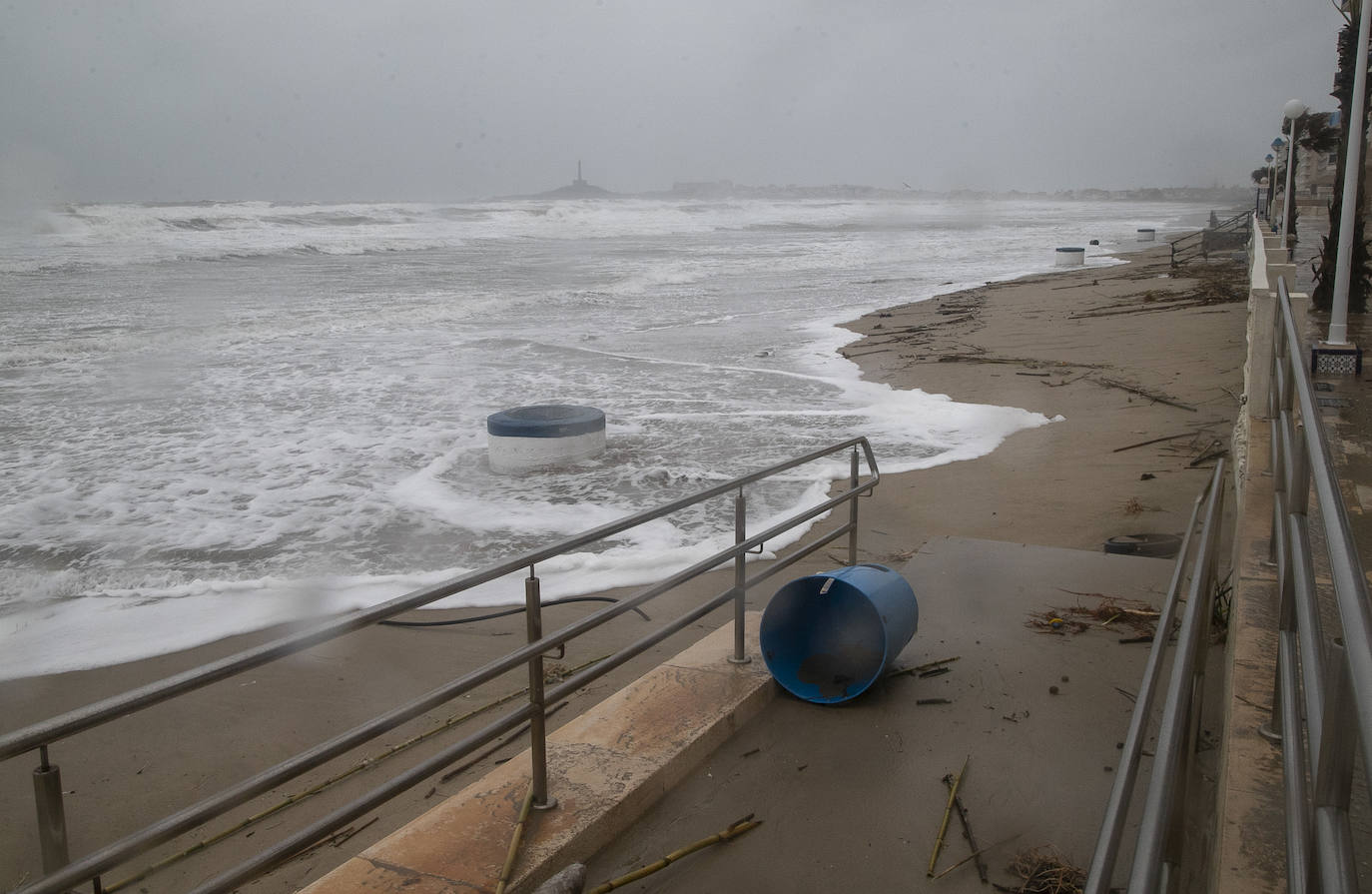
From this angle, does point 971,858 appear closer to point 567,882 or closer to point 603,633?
point 567,882

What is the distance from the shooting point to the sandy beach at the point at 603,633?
4238mm

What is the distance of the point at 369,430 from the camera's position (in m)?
12.0

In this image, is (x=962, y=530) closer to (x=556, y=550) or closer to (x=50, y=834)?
(x=556, y=550)

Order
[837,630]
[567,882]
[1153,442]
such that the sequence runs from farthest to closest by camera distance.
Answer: [1153,442] → [837,630] → [567,882]

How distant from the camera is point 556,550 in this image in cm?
310

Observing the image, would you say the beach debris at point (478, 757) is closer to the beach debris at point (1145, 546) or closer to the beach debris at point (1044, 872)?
the beach debris at point (1044, 872)

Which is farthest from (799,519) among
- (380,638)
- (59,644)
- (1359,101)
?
(1359,101)

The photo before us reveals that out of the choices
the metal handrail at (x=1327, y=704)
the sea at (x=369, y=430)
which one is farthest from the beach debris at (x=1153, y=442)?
the metal handrail at (x=1327, y=704)

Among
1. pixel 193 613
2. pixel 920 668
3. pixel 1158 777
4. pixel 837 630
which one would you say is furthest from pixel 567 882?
pixel 193 613

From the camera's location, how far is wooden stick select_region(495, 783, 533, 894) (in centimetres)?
289

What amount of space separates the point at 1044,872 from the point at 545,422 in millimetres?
7553

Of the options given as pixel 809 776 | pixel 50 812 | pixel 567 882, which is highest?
pixel 50 812

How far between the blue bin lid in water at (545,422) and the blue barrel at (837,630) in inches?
223

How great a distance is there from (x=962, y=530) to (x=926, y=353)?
919 centimetres
